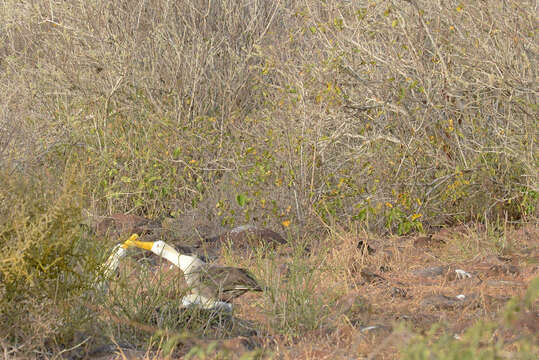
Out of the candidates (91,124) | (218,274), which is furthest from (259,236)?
(91,124)

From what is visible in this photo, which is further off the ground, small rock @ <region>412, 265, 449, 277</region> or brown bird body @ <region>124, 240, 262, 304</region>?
brown bird body @ <region>124, 240, 262, 304</region>

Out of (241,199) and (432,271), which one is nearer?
(432,271)

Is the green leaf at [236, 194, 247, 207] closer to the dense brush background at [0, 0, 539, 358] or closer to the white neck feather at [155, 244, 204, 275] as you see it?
the dense brush background at [0, 0, 539, 358]

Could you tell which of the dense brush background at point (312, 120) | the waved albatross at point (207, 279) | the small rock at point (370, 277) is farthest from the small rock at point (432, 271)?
the waved albatross at point (207, 279)

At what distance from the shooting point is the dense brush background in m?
5.82

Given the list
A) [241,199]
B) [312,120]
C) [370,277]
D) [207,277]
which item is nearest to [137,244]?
[207,277]

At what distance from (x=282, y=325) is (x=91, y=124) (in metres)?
5.02

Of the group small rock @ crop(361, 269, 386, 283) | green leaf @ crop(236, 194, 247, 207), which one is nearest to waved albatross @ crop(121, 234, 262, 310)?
small rock @ crop(361, 269, 386, 283)

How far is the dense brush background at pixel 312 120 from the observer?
19.1 feet

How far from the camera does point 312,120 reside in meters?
6.21

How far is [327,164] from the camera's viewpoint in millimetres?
6383

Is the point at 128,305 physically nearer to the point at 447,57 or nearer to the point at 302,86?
the point at 302,86

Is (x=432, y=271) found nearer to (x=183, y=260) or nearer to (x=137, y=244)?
(x=183, y=260)

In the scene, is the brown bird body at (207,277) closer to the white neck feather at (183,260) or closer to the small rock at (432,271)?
the white neck feather at (183,260)
